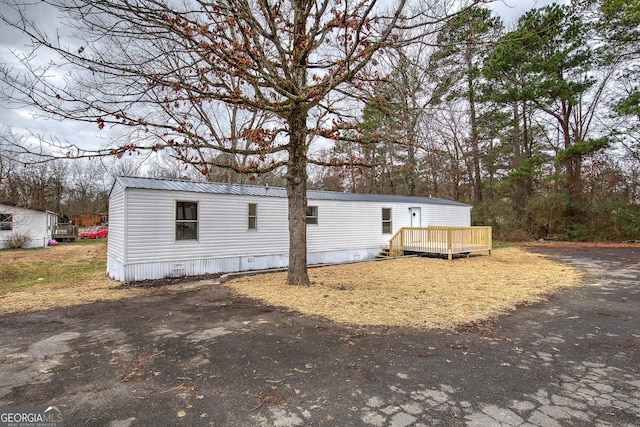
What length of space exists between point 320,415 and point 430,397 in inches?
36.6

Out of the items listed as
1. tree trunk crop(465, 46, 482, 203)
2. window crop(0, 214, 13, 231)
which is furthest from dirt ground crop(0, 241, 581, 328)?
window crop(0, 214, 13, 231)

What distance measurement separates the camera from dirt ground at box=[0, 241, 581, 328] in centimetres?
529

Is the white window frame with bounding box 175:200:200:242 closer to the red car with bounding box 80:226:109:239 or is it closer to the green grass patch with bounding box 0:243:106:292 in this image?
the green grass patch with bounding box 0:243:106:292

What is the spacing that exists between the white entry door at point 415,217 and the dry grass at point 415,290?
13.7 feet

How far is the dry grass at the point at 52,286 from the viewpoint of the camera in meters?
6.38

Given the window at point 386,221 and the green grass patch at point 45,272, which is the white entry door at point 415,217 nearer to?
the window at point 386,221

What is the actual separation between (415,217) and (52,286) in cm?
1336

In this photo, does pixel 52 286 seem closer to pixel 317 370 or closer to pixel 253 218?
pixel 253 218

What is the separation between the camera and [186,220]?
30.7 feet

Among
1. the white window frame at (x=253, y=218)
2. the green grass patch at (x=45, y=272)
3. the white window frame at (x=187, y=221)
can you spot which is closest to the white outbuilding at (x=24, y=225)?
the green grass patch at (x=45, y=272)

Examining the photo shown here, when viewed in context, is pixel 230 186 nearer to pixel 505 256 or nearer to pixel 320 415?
pixel 320 415

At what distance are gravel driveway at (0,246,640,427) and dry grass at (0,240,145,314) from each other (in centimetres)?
126

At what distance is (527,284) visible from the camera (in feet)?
24.7

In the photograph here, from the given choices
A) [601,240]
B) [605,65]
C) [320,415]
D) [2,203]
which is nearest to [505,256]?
[601,240]
